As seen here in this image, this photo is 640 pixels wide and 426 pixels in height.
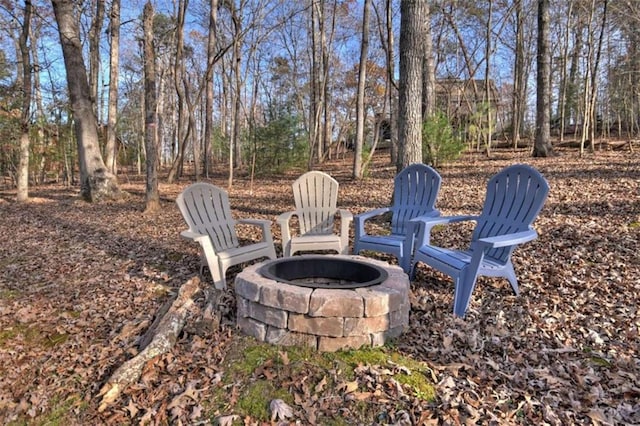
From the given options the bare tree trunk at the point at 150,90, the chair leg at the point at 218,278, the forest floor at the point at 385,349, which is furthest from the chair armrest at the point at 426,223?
the bare tree trunk at the point at 150,90

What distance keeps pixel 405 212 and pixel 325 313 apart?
191 centimetres

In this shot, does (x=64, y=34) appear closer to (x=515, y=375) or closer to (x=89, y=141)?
(x=89, y=141)

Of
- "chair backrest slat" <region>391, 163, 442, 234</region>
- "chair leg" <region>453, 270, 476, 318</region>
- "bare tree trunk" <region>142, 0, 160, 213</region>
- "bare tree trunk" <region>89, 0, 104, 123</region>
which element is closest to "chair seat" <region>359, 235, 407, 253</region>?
"chair backrest slat" <region>391, 163, 442, 234</region>

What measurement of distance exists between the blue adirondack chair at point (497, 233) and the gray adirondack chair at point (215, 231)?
4.63 feet

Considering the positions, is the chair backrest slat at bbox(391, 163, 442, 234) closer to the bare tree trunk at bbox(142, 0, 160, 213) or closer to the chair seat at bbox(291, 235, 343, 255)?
the chair seat at bbox(291, 235, 343, 255)

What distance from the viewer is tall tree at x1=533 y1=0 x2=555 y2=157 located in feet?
29.1

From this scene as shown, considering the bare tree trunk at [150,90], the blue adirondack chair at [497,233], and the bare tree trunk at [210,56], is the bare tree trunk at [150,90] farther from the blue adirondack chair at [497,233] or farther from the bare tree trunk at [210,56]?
the blue adirondack chair at [497,233]

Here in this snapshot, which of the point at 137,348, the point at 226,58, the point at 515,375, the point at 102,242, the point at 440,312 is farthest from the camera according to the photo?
the point at 226,58

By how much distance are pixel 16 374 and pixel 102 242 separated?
2.89 metres

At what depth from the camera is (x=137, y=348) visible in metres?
2.49

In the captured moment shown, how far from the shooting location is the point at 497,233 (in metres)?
3.07

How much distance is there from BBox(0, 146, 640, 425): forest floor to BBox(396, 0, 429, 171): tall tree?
1189mm

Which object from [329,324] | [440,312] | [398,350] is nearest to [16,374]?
[329,324]

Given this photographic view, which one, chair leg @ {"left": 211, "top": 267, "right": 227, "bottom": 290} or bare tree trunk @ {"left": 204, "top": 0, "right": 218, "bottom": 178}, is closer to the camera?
chair leg @ {"left": 211, "top": 267, "right": 227, "bottom": 290}
